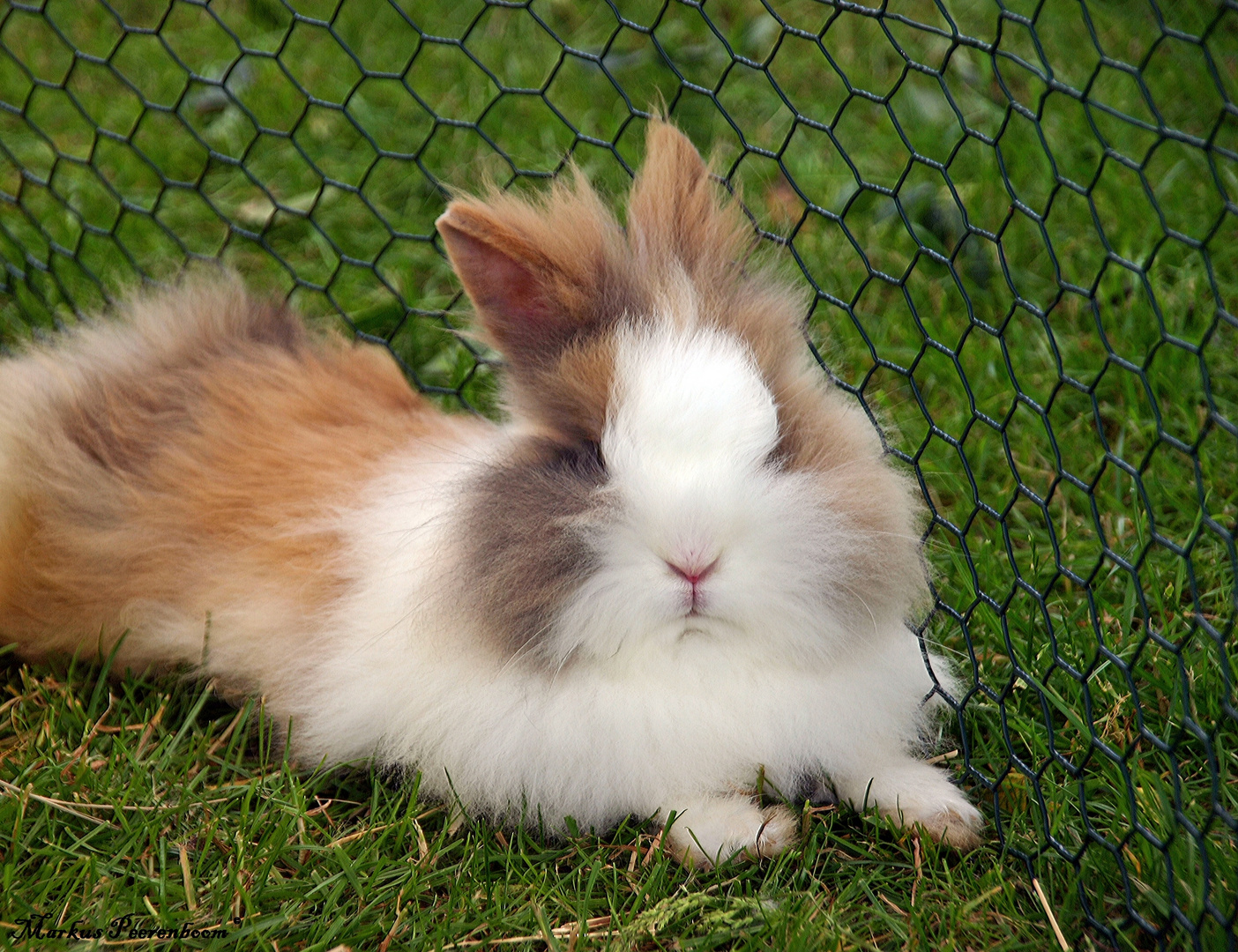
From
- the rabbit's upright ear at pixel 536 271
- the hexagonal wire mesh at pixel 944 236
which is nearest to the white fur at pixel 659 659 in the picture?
the rabbit's upright ear at pixel 536 271

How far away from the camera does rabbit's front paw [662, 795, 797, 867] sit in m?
1.95

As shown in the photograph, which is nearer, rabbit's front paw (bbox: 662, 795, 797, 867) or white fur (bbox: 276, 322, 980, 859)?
white fur (bbox: 276, 322, 980, 859)

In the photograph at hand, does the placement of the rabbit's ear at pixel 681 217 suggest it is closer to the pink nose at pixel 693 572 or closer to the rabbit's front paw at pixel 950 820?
the pink nose at pixel 693 572

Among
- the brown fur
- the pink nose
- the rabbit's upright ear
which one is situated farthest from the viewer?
the brown fur

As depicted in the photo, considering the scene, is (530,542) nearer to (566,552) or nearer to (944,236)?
(566,552)

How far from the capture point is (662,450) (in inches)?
69.1

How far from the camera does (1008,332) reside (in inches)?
122

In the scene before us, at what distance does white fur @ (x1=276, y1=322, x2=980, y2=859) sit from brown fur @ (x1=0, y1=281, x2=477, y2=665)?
6.1 inches

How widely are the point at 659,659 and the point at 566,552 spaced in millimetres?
229

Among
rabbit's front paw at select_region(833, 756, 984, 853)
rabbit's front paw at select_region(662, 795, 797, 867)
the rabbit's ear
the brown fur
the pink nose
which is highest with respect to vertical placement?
the rabbit's ear

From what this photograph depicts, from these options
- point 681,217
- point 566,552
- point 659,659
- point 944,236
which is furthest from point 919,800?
point 944,236

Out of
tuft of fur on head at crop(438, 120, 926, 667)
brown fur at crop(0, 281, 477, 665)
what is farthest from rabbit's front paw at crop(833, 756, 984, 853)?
brown fur at crop(0, 281, 477, 665)

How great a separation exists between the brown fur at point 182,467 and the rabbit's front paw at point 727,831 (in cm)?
75

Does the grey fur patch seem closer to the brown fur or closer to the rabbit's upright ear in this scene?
the rabbit's upright ear
